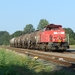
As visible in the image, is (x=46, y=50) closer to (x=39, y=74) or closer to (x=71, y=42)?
(x=39, y=74)

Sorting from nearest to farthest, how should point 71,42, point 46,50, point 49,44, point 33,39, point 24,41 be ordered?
point 49,44 → point 46,50 → point 33,39 → point 24,41 → point 71,42

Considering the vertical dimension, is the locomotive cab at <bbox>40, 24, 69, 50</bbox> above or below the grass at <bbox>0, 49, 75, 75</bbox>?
above

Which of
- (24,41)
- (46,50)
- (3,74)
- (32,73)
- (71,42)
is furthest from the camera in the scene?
(71,42)

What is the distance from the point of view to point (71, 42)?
208ft

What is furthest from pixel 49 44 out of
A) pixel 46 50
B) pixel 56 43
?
pixel 46 50

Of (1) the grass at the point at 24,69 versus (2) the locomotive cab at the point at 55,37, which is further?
(2) the locomotive cab at the point at 55,37

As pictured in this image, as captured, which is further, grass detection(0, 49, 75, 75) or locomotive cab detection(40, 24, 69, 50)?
locomotive cab detection(40, 24, 69, 50)

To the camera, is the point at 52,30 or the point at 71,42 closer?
the point at 52,30

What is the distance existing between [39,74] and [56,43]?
17.1 m

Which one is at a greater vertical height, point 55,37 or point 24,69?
point 55,37

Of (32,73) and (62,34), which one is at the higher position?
(62,34)

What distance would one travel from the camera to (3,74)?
9.25 metres

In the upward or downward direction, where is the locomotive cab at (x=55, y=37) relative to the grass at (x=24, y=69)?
upward

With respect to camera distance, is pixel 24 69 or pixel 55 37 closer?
pixel 24 69
